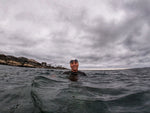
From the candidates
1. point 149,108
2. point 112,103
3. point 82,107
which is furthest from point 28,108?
point 149,108

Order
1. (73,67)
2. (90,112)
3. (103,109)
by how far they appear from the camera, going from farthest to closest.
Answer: (73,67) < (103,109) < (90,112)

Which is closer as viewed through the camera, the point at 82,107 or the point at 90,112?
the point at 90,112

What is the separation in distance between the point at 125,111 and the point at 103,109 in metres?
0.61

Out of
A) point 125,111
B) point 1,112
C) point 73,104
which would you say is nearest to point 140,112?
point 125,111

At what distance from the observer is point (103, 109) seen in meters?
2.63

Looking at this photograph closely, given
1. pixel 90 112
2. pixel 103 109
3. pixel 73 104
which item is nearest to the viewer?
pixel 90 112

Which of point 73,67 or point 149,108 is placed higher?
point 73,67

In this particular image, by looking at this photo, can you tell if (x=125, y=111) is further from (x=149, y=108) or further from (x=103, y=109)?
(x=149, y=108)

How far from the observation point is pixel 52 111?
2377 millimetres

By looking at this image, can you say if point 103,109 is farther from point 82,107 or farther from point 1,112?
point 1,112

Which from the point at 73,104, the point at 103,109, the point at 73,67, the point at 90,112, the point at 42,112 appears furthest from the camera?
the point at 73,67

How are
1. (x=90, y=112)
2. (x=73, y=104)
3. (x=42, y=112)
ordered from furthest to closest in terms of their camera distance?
(x=73, y=104) → (x=90, y=112) → (x=42, y=112)

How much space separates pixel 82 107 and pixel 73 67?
23.2ft

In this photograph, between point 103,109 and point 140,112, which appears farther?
point 103,109
